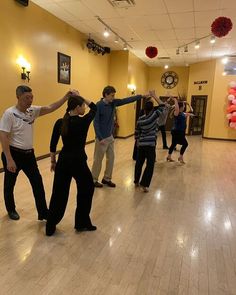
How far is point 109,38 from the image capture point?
7.66 metres

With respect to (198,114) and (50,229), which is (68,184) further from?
(198,114)

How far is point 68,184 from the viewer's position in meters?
2.50

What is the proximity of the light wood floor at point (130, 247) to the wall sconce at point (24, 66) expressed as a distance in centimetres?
226

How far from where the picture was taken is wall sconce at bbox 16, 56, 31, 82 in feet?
16.3

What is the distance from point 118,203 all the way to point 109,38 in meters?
5.81

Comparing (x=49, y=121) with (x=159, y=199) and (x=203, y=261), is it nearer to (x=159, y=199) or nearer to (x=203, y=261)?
(x=159, y=199)

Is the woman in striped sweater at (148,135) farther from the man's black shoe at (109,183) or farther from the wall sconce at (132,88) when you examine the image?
the wall sconce at (132,88)

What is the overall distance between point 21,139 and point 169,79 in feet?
36.6

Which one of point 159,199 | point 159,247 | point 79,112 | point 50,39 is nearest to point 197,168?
point 159,199

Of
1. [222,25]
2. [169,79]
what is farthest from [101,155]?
[169,79]

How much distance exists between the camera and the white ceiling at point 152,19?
4.94m

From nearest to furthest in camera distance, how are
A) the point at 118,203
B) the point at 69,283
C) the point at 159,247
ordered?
the point at 69,283 → the point at 159,247 → the point at 118,203

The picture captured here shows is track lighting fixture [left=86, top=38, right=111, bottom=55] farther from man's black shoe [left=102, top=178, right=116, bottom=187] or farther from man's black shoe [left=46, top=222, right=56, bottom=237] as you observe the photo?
man's black shoe [left=46, top=222, right=56, bottom=237]

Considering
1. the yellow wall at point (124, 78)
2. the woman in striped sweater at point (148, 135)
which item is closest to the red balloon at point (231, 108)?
the yellow wall at point (124, 78)
